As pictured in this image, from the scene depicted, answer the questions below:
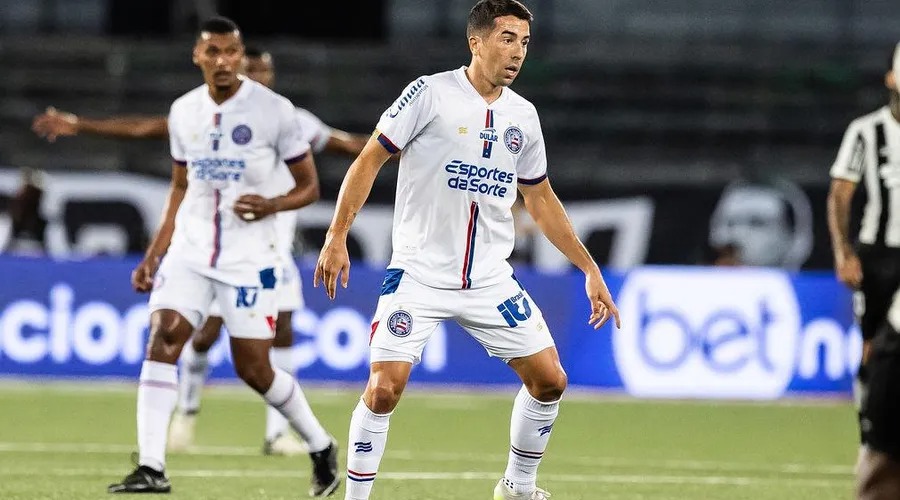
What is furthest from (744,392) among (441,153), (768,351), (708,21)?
(708,21)

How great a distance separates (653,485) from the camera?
8250 millimetres

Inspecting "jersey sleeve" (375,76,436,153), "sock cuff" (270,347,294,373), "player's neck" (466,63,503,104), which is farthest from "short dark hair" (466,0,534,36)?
"sock cuff" (270,347,294,373)

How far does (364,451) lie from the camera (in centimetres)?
614

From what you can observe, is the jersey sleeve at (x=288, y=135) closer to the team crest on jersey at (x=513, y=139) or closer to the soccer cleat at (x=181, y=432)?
the team crest on jersey at (x=513, y=139)

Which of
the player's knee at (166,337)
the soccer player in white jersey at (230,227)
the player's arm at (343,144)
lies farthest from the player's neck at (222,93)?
the player's arm at (343,144)

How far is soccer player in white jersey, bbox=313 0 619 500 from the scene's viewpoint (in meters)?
6.17

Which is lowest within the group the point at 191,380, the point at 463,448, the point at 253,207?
the point at 463,448

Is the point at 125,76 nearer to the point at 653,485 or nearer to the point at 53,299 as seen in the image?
the point at 53,299

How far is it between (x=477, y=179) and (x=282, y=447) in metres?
3.76

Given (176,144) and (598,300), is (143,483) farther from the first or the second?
(598,300)

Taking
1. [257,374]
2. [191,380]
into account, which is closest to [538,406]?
[257,374]

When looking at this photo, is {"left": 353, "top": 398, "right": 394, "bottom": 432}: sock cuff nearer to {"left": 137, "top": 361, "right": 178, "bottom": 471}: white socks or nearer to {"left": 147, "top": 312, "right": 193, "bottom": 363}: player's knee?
{"left": 137, "top": 361, "right": 178, "bottom": 471}: white socks

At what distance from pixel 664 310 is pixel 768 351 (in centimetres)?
100

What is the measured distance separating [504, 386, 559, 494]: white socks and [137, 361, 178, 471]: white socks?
1693 millimetres
